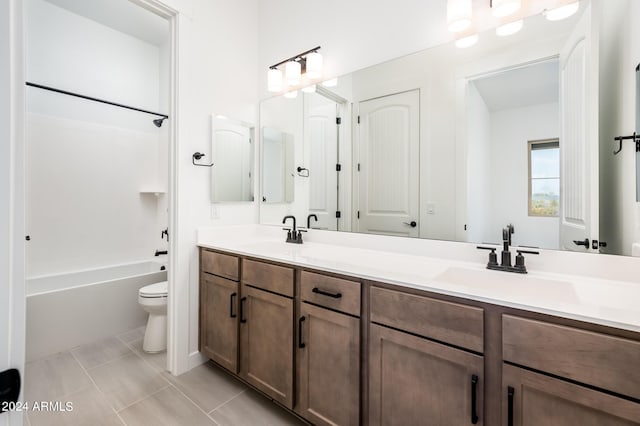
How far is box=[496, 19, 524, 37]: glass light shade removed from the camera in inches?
51.9

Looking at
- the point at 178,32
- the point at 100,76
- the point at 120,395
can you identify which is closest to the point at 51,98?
the point at 100,76

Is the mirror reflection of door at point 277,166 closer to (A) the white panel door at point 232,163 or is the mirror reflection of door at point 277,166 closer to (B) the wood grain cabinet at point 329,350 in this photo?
(A) the white panel door at point 232,163

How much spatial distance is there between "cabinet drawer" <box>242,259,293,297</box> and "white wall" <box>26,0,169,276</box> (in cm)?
209

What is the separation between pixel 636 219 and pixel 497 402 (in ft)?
2.83

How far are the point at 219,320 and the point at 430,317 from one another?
4.57 ft

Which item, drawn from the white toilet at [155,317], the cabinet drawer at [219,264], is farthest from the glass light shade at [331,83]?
the white toilet at [155,317]

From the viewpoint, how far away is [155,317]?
7.40 ft

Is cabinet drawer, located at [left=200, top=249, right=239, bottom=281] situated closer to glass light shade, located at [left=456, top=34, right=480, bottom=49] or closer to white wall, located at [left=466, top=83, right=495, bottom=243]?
white wall, located at [left=466, top=83, right=495, bottom=243]

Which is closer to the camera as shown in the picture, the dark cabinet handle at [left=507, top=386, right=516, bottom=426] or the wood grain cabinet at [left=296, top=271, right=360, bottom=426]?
the dark cabinet handle at [left=507, top=386, right=516, bottom=426]

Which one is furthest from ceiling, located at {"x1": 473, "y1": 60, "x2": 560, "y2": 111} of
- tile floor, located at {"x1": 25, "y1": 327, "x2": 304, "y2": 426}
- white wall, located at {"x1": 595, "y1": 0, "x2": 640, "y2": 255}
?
tile floor, located at {"x1": 25, "y1": 327, "x2": 304, "y2": 426}

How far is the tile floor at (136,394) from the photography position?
1.52 m

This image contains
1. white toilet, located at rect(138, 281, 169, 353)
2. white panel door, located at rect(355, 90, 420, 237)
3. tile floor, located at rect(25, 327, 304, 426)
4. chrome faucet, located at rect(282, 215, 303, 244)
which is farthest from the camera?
white toilet, located at rect(138, 281, 169, 353)

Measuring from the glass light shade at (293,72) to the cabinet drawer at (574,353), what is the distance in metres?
2.01

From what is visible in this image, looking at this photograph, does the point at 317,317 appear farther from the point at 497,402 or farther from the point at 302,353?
the point at 497,402
